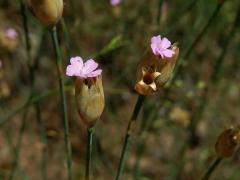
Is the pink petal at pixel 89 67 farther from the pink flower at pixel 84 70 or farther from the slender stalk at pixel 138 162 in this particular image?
the slender stalk at pixel 138 162

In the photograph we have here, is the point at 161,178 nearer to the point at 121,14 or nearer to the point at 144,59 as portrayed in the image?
the point at 121,14

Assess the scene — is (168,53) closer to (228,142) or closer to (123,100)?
(228,142)

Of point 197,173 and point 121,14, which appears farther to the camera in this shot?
point 197,173

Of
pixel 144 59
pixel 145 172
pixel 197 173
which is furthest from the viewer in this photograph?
pixel 145 172

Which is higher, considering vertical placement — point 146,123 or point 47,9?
point 146,123

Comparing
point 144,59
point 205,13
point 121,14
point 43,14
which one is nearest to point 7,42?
point 121,14

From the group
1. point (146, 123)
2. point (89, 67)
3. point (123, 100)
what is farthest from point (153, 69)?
point (123, 100)
